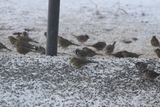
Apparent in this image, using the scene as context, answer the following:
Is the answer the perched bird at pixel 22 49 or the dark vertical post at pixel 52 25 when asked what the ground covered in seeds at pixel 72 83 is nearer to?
the dark vertical post at pixel 52 25

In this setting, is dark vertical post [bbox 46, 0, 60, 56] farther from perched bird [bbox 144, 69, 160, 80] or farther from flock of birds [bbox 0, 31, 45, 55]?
perched bird [bbox 144, 69, 160, 80]

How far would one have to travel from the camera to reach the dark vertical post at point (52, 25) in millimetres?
7801

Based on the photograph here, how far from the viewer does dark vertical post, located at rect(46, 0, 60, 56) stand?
25.6ft

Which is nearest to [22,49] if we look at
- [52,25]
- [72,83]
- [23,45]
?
[23,45]

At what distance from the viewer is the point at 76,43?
10828mm

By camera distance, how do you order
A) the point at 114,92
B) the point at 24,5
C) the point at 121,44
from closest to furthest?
the point at 114,92
the point at 121,44
the point at 24,5

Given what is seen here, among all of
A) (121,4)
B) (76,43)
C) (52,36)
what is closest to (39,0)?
(121,4)

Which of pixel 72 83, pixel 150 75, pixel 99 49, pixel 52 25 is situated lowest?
pixel 99 49

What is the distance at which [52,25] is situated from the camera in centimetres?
788

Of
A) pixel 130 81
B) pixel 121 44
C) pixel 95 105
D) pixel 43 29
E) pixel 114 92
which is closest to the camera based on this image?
pixel 95 105

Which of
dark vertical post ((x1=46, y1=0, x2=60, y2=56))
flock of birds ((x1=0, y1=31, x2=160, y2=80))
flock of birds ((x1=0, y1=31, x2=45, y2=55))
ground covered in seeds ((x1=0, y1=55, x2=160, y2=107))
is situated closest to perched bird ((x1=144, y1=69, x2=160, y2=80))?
flock of birds ((x1=0, y1=31, x2=160, y2=80))

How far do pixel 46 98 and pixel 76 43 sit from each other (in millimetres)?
5330

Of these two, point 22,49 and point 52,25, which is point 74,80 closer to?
point 52,25

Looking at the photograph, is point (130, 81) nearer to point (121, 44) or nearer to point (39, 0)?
point (121, 44)
